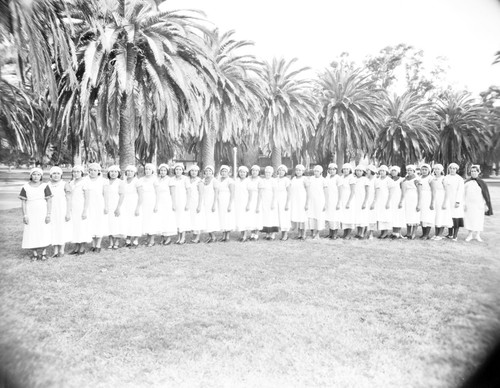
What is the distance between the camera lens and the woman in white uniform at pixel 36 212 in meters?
6.79

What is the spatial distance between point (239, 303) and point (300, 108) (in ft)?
30.0

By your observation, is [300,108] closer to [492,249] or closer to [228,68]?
[228,68]

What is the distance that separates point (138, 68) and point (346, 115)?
9.14 metres

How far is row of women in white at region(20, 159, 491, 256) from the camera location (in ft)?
26.4

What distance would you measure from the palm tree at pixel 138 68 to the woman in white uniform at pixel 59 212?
2.91m

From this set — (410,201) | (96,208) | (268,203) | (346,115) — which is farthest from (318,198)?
(346,115)

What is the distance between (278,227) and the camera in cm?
954

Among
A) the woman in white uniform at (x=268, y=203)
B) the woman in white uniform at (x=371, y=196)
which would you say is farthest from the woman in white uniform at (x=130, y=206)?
the woman in white uniform at (x=371, y=196)

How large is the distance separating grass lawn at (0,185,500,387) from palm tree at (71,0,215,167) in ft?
14.8

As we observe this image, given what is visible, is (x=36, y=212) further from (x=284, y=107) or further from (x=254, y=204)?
(x=284, y=107)

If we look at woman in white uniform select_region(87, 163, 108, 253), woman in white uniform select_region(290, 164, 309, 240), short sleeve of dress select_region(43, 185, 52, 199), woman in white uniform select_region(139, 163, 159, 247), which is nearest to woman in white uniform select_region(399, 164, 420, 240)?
woman in white uniform select_region(290, 164, 309, 240)

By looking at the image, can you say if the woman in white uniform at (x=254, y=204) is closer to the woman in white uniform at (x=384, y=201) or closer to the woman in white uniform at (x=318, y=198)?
the woman in white uniform at (x=318, y=198)

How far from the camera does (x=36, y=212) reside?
6824 mm

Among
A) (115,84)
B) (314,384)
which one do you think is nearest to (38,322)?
(314,384)
